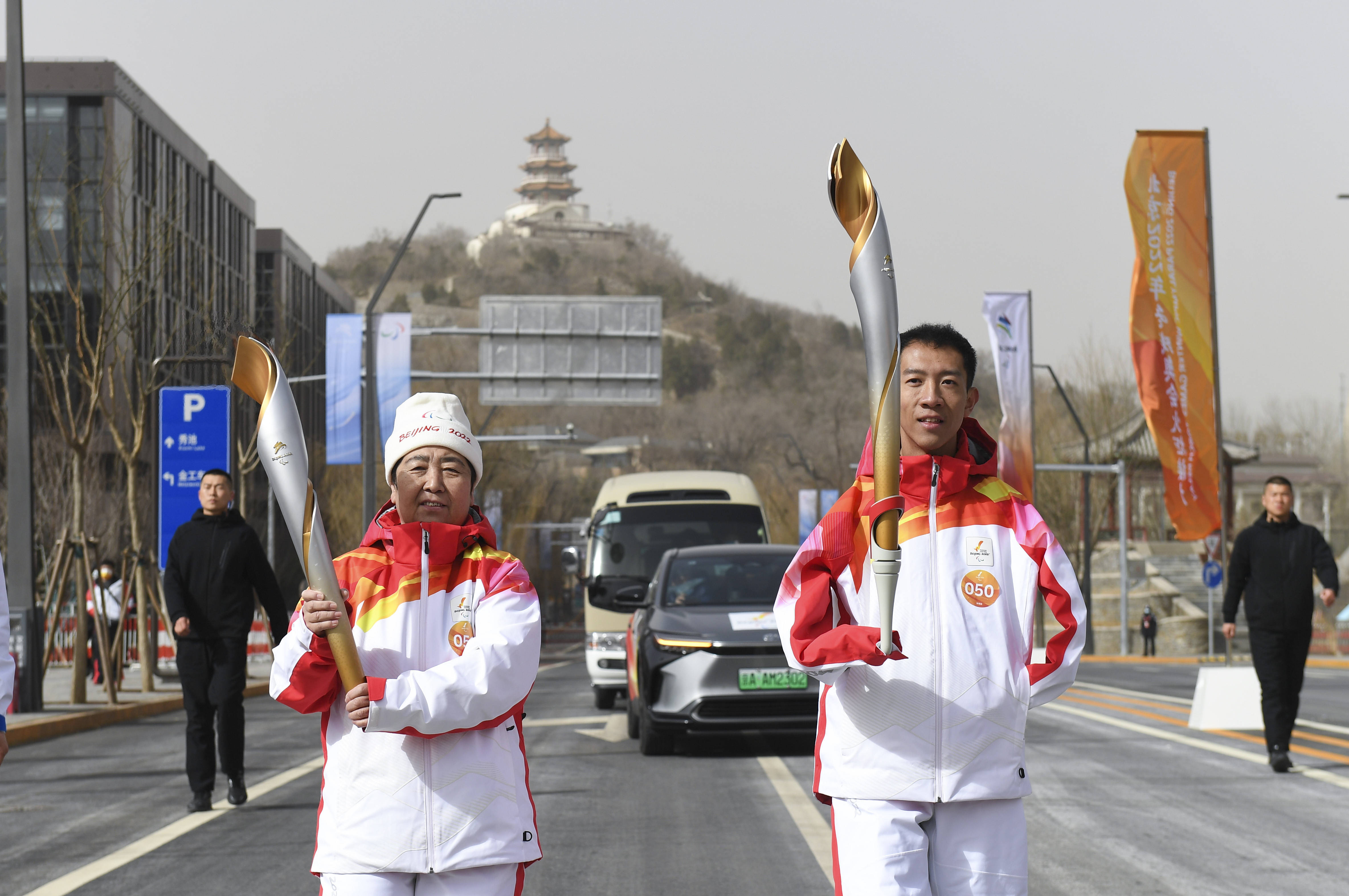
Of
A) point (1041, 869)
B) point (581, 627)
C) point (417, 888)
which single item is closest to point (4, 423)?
point (1041, 869)

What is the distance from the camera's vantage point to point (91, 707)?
1638 cm

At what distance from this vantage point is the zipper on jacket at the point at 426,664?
132 inches

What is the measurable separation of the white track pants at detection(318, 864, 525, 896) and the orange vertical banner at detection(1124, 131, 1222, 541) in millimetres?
16274

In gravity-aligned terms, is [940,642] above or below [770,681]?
above

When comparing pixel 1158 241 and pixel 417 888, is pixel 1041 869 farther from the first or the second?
pixel 1158 241

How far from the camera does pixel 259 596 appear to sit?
9.12m

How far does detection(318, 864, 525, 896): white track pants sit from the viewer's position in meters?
3.38

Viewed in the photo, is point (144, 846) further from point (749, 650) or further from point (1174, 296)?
point (1174, 296)

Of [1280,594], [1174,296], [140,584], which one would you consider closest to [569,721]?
[140,584]

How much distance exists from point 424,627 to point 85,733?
12.2 m

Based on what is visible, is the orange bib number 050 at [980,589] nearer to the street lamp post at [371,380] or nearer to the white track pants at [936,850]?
the white track pants at [936,850]

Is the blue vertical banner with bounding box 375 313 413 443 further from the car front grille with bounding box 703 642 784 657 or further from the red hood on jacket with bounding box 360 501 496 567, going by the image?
the red hood on jacket with bounding box 360 501 496 567

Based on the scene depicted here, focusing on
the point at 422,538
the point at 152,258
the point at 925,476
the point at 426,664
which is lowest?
the point at 426,664

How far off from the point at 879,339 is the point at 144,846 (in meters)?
5.83
